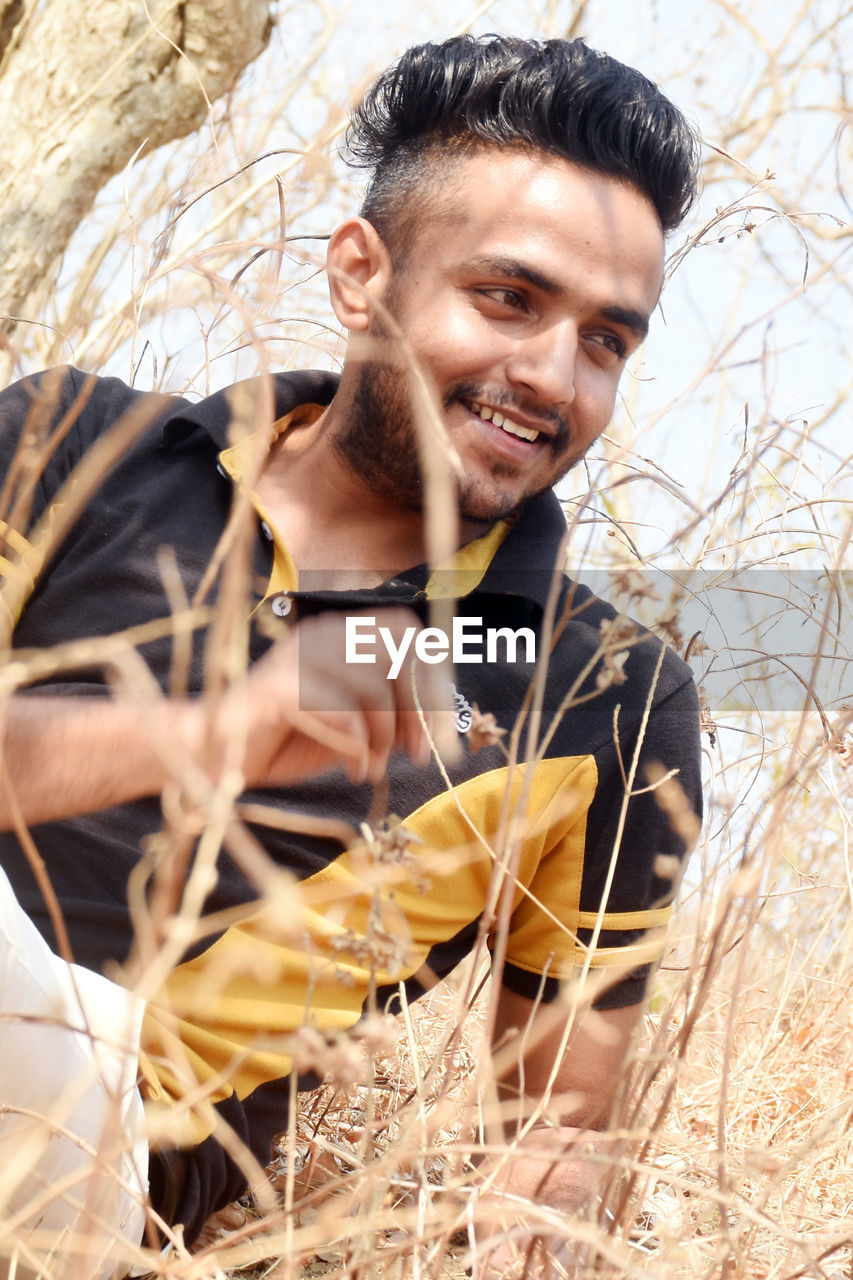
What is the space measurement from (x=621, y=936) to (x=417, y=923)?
0.33 metres

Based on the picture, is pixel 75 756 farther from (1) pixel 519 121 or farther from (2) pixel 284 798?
(1) pixel 519 121

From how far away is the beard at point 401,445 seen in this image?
2.08 metres

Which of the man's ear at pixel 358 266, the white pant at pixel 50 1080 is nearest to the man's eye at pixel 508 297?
the man's ear at pixel 358 266

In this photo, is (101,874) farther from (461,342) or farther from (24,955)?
(461,342)

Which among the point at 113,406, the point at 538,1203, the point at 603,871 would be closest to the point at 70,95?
the point at 113,406

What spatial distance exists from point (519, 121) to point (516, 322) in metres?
0.41

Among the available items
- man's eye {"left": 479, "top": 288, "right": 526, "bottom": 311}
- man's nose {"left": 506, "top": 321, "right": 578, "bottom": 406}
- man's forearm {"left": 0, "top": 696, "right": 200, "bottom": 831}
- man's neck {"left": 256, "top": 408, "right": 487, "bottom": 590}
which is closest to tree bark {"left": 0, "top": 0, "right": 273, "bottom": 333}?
man's neck {"left": 256, "top": 408, "right": 487, "bottom": 590}

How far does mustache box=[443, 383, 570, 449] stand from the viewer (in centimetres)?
206

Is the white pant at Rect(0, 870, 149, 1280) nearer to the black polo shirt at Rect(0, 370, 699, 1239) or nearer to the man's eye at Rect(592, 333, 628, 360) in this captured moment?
the black polo shirt at Rect(0, 370, 699, 1239)

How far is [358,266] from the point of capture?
2.37m

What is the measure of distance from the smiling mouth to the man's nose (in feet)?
0.19

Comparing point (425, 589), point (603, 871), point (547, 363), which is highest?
point (547, 363)

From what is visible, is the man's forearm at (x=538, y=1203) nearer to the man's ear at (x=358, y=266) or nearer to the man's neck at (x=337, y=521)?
the man's neck at (x=337, y=521)

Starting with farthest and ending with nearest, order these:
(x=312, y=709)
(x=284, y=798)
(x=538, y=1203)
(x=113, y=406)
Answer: (x=113, y=406), (x=284, y=798), (x=538, y=1203), (x=312, y=709)
